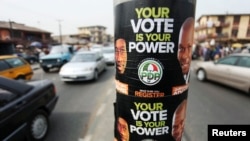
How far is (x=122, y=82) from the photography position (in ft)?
7.09

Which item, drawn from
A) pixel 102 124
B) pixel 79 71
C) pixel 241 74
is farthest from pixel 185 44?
pixel 79 71

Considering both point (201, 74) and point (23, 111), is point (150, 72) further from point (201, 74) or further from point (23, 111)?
point (201, 74)

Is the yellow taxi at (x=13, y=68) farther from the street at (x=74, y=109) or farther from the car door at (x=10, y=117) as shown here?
the car door at (x=10, y=117)

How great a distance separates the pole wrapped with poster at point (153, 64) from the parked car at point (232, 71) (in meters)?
5.54

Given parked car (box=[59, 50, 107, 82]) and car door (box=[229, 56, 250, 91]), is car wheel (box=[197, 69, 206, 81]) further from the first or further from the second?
parked car (box=[59, 50, 107, 82])

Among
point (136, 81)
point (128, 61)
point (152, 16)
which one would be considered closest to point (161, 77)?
point (136, 81)

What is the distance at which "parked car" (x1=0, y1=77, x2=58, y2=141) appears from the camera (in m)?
3.07

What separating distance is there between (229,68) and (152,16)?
673 cm

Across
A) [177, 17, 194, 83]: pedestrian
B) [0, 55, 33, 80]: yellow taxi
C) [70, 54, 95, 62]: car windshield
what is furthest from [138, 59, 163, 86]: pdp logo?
[70, 54, 95, 62]: car windshield

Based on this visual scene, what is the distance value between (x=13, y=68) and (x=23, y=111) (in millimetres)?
5951

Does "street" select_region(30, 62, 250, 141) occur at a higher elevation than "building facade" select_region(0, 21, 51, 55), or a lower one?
lower

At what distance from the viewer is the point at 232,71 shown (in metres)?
7.05

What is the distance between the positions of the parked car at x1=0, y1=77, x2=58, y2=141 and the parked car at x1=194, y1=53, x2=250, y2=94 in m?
6.41

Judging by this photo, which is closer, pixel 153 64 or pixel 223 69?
pixel 153 64
